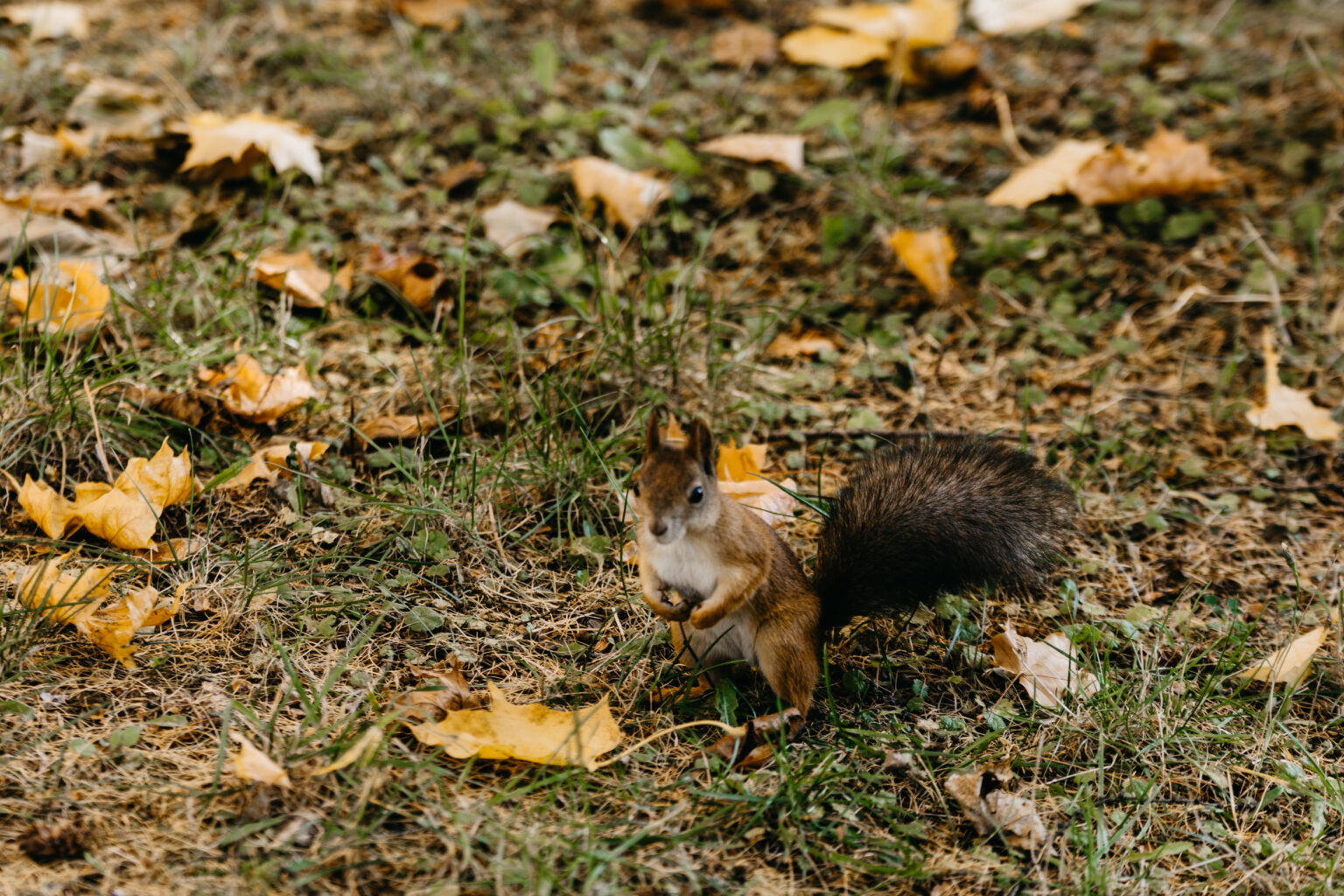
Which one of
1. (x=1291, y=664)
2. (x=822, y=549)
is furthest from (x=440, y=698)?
(x=1291, y=664)

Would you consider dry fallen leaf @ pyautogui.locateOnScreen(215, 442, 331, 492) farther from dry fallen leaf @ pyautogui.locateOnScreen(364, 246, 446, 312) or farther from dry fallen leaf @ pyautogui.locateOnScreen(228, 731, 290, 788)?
dry fallen leaf @ pyautogui.locateOnScreen(228, 731, 290, 788)

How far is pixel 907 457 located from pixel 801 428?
2.16ft

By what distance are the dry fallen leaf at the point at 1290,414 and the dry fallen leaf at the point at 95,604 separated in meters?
2.90

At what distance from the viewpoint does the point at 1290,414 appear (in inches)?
119

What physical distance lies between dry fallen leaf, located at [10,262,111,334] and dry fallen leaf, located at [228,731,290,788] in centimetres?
142

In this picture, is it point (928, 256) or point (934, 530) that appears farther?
point (928, 256)

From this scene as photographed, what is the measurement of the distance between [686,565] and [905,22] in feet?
10.3

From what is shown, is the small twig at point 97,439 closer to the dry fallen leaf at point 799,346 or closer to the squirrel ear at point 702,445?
the squirrel ear at point 702,445

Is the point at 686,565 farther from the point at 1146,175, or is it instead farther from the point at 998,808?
the point at 1146,175

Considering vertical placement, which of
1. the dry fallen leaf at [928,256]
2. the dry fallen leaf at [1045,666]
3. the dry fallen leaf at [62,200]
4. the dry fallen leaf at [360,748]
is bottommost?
the dry fallen leaf at [1045,666]

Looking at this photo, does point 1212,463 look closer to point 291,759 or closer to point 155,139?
point 291,759

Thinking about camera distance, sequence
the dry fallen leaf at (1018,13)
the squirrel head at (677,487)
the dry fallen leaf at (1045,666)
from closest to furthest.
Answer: the squirrel head at (677,487) → the dry fallen leaf at (1045,666) → the dry fallen leaf at (1018,13)

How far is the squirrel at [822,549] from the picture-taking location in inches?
81.1

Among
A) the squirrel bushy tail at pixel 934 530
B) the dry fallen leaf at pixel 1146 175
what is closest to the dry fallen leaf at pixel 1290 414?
the dry fallen leaf at pixel 1146 175
